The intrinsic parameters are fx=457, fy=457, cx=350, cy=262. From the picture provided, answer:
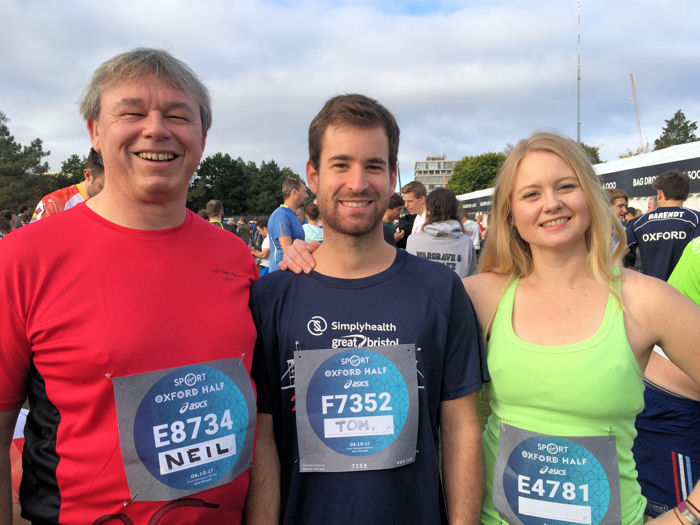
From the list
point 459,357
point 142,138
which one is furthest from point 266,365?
point 142,138

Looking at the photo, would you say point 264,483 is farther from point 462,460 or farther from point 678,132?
point 678,132

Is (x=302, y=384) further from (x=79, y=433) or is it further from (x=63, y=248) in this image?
(x=63, y=248)

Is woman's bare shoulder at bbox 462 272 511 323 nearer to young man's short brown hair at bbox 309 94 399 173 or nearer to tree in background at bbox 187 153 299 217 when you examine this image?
young man's short brown hair at bbox 309 94 399 173

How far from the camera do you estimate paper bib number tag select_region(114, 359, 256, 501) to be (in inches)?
57.4

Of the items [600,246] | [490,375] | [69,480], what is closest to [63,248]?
[69,480]

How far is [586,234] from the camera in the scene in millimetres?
1998

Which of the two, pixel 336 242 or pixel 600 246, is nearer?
pixel 336 242

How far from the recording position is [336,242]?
1795mm

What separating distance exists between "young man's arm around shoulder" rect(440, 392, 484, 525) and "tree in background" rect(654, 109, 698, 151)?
50.8m

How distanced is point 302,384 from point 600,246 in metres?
1.35

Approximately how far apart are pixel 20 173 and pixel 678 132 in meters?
67.0

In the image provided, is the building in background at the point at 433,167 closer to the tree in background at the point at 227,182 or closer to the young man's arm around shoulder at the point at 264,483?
the tree in background at the point at 227,182

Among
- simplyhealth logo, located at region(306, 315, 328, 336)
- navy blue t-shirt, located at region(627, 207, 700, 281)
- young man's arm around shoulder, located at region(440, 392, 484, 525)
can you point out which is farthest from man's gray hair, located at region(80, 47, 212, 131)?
navy blue t-shirt, located at region(627, 207, 700, 281)

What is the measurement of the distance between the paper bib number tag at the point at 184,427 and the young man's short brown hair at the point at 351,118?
35.8 inches
